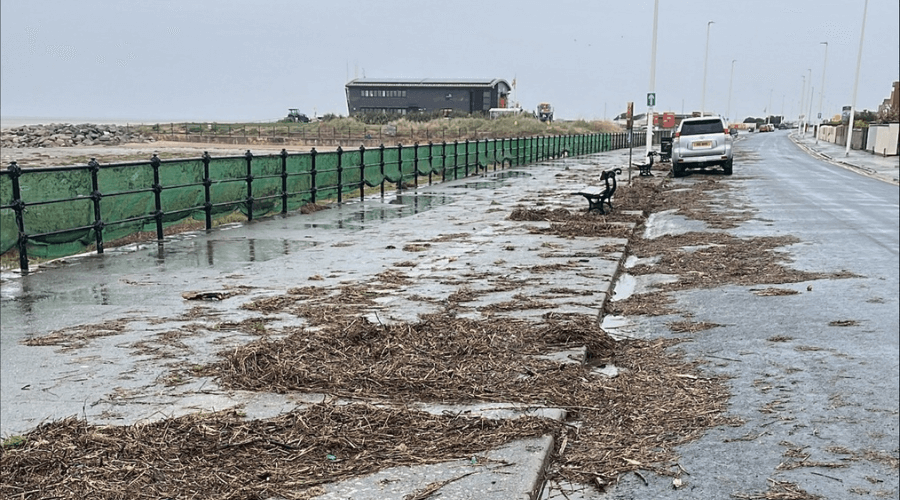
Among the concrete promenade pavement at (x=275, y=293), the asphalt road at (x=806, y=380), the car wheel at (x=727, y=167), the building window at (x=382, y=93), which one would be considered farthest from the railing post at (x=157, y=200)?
the building window at (x=382, y=93)

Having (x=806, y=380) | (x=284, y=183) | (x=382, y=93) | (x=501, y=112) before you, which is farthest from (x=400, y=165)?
(x=382, y=93)

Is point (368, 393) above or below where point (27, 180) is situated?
below

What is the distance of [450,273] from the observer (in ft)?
34.7

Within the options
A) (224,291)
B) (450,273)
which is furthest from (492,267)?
(224,291)

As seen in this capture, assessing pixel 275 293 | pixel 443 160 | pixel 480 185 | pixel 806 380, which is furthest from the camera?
pixel 443 160

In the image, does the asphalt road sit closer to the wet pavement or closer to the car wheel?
the wet pavement

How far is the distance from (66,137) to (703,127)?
7401 cm

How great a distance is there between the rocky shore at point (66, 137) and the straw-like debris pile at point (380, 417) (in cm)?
Result: 7626

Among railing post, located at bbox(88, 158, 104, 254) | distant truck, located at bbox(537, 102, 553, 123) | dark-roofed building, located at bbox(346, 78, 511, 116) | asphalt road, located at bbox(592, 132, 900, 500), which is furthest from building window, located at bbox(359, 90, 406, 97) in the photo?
asphalt road, located at bbox(592, 132, 900, 500)

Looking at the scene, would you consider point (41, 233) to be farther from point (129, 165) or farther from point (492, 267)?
point (492, 267)

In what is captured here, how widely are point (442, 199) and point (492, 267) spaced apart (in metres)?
11.0

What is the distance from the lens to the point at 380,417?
5.07 metres

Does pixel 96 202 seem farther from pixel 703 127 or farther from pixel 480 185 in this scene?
pixel 703 127

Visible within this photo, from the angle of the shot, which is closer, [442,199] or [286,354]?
[286,354]
